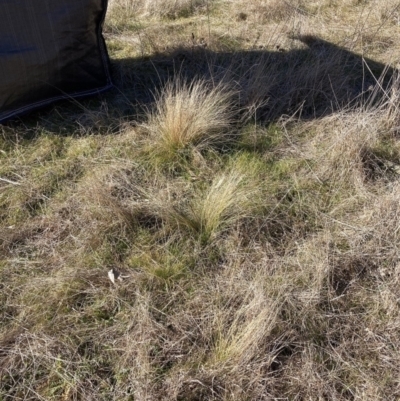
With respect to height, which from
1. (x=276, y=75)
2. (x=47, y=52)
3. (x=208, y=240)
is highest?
(x=47, y=52)

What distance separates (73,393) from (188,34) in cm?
353

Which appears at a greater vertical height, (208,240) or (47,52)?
(47,52)

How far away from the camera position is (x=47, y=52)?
3.00 meters

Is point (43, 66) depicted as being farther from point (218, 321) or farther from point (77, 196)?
point (218, 321)

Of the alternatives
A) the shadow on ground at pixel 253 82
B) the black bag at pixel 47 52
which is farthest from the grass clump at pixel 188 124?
the black bag at pixel 47 52

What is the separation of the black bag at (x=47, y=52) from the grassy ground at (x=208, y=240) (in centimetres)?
14

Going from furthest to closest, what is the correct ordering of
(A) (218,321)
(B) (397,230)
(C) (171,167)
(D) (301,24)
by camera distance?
1. (D) (301,24)
2. (C) (171,167)
3. (B) (397,230)
4. (A) (218,321)

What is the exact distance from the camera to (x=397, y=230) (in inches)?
88.2

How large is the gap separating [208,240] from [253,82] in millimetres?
1535

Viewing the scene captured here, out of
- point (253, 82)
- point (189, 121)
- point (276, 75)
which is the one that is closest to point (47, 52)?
point (189, 121)

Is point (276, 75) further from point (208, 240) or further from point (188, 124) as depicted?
point (208, 240)

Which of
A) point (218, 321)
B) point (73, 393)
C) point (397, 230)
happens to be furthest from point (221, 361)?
point (397, 230)

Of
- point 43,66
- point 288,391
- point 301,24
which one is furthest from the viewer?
point 301,24

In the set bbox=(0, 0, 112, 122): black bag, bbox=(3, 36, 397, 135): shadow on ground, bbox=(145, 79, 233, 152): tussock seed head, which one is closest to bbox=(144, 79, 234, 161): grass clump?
bbox=(145, 79, 233, 152): tussock seed head
